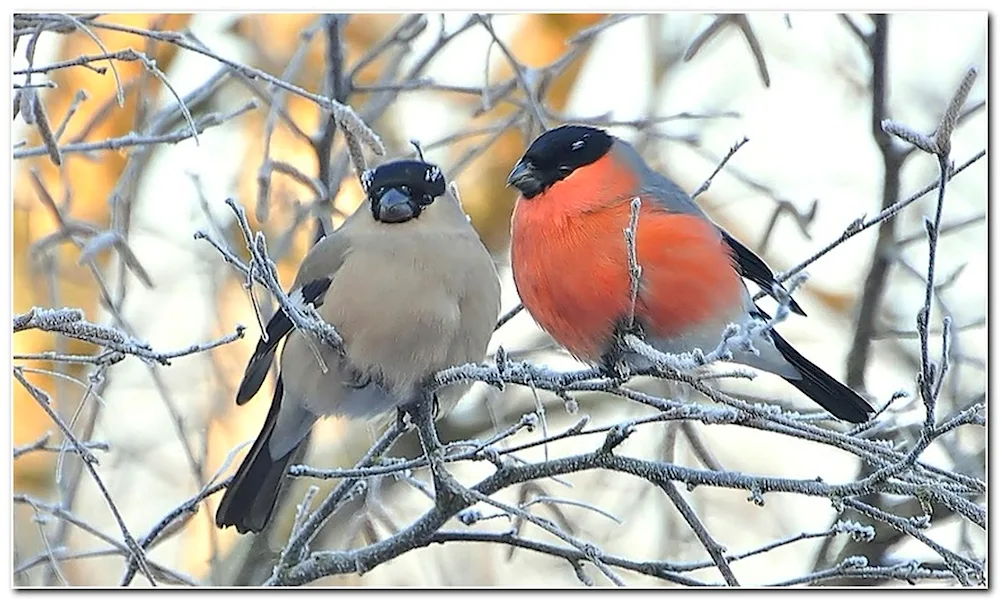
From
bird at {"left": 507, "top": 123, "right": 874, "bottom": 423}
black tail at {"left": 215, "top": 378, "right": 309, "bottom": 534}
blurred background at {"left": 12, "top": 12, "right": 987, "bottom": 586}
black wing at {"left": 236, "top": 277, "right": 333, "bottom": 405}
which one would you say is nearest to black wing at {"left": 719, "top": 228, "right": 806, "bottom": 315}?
bird at {"left": 507, "top": 123, "right": 874, "bottom": 423}

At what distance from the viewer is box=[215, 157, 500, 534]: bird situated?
170 centimetres

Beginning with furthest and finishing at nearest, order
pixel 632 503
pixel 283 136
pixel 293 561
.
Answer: pixel 283 136 < pixel 632 503 < pixel 293 561

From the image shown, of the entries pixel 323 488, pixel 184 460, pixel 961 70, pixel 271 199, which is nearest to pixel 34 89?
pixel 271 199

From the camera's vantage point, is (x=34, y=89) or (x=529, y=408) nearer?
(x=34, y=89)

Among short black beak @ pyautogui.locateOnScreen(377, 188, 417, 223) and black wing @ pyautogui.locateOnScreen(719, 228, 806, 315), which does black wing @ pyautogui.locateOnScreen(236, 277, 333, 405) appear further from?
black wing @ pyautogui.locateOnScreen(719, 228, 806, 315)

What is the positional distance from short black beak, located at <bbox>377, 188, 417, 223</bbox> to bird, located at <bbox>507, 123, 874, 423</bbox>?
0.13 meters

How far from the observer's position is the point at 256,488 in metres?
1.95

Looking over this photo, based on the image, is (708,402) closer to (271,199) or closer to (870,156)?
(870,156)

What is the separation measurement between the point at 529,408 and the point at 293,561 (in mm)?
506

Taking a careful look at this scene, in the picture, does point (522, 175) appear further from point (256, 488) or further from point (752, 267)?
point (256, 488)

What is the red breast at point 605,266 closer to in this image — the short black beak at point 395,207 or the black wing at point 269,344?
the short black beak at point 395,207

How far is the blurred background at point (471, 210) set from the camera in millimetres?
1774

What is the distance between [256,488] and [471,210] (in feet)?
1.70

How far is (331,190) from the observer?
201 cm
